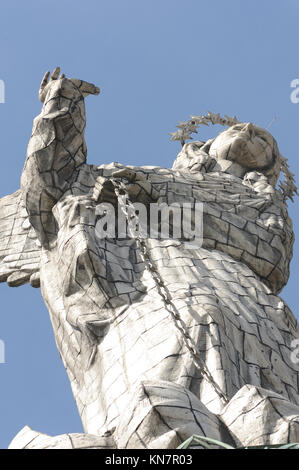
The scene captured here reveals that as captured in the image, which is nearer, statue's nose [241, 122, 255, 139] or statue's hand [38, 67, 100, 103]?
statue's hand [38, 67, 100, 103]

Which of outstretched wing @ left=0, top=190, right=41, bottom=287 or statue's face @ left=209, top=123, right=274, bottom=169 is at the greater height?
statue's face @ left=209, top=123, right=274, bottom=169

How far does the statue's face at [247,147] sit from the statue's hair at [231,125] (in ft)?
0.40

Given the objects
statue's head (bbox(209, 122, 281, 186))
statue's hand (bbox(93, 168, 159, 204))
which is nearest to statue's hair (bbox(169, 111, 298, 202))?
statue's head (bbox(209, 122, 281, 186))

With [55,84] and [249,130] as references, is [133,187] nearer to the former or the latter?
[55,84]

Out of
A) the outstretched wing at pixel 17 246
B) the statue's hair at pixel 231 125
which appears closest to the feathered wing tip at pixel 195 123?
the statue's hair at pixel 231 125

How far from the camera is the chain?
7.67 metres

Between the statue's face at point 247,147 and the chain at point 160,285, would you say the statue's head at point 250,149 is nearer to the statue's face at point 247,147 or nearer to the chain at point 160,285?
the statue's face at point 247,147

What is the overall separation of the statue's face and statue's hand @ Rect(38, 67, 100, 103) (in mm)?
1859

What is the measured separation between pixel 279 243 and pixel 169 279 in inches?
66.8

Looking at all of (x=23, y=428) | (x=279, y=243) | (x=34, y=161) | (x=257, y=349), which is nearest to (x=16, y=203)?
(x=34, y=161)

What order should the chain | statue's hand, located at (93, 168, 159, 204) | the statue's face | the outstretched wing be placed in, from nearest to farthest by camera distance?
1. the chain
2. statue's hand, located at (93, 168, 159, 204)
3. the outstretched wing
4. the statue's face

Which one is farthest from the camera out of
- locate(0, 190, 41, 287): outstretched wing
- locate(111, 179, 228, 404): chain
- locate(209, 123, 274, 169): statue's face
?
locate(209, 123, 274, 169): statue's face

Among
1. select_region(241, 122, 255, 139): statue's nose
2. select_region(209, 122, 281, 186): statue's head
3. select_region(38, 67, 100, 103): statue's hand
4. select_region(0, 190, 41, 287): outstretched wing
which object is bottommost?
select_region(0, 190, 41, 287): outstretched wing

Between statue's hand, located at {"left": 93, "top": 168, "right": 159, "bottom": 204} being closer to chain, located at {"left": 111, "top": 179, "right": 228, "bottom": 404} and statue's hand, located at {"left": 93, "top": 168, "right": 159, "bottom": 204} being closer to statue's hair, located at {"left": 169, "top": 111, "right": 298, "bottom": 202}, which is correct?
chain, located at {"left": 111, "top": 179, "right": 228, "bottom": 404}
